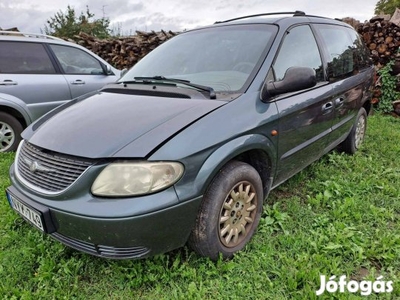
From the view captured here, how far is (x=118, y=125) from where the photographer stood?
1.97 meters

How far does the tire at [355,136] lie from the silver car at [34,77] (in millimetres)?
3676

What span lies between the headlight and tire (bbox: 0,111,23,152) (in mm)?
3176

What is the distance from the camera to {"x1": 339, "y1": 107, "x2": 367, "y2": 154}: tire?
4012 millimetres

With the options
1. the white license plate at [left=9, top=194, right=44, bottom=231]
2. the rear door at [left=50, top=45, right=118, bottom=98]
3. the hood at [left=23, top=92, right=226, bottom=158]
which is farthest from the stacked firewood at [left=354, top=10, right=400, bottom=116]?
the white license plate at [left=9, top=194, right=44, bottom=231]

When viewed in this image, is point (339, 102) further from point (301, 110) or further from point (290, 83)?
point (290, 83)

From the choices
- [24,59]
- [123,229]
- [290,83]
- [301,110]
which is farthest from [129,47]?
[123,229]

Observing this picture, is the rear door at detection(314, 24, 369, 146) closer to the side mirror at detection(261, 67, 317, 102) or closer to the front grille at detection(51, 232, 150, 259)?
A: the side mirror at detection(261, 67, 317, 102)

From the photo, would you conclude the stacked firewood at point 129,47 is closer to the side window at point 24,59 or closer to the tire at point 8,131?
the side window at point 24,59

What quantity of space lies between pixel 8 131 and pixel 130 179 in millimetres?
3369

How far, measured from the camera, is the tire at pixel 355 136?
4012 mm

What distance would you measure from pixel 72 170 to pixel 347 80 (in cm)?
302

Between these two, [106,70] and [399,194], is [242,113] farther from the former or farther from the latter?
[106,70]

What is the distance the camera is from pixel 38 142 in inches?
80.5

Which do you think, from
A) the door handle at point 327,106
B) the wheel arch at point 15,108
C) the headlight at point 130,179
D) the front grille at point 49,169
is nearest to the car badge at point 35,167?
the front grille at point 49,169
